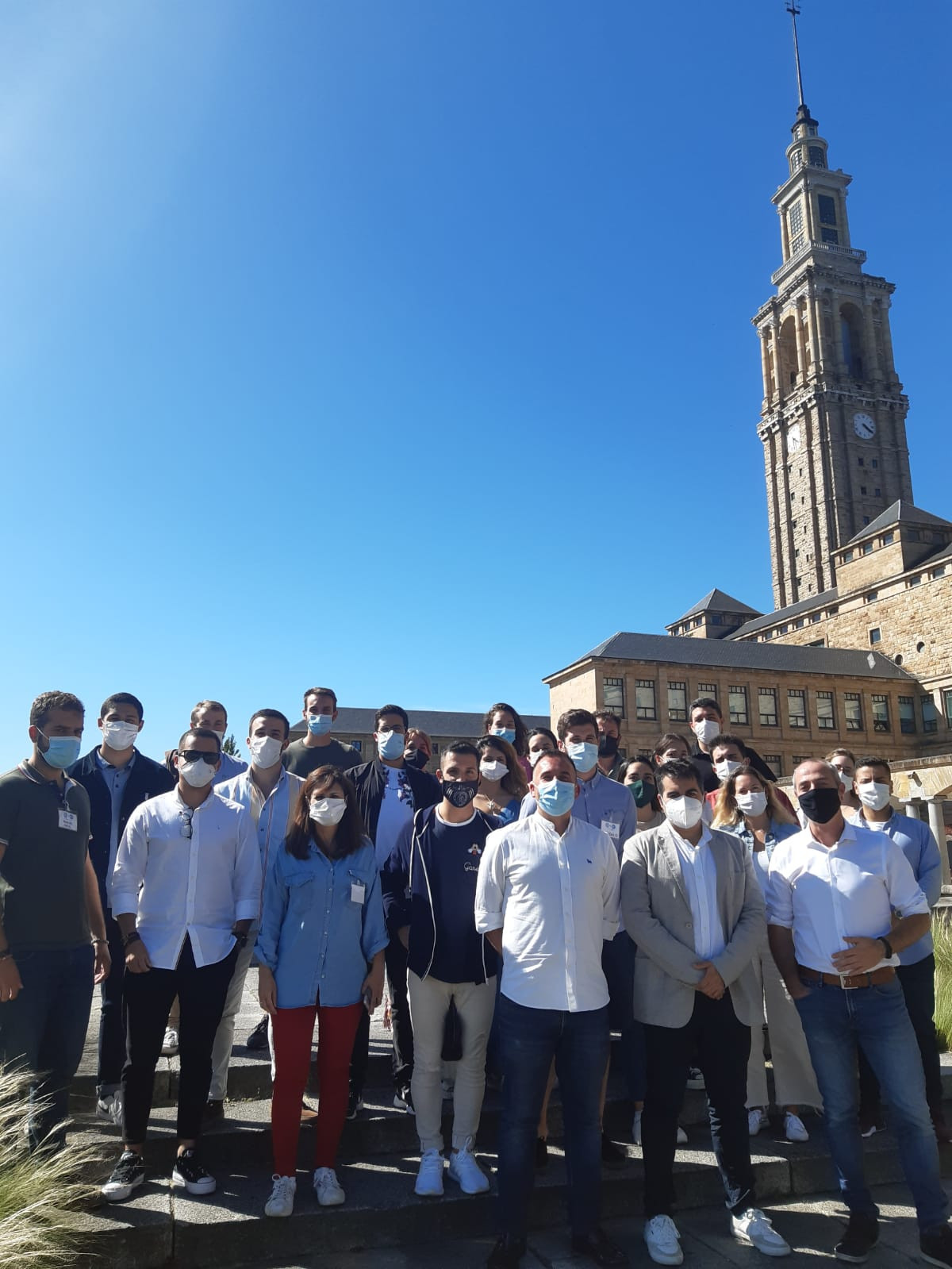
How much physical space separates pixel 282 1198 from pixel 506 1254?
105 centimetres

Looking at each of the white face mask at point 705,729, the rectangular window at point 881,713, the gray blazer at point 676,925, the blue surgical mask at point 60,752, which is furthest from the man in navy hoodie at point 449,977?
the rectangular window at point 881,713

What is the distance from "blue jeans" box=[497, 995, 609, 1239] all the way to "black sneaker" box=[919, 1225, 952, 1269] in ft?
4.99

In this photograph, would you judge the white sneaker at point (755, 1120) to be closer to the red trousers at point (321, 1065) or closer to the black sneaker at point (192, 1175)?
the red trousers at point (321, 1065)

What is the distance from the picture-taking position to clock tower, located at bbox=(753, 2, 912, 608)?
257 ft

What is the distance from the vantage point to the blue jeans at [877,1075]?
391 cm

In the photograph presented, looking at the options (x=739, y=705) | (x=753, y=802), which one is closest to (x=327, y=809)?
(x=753, y=802)

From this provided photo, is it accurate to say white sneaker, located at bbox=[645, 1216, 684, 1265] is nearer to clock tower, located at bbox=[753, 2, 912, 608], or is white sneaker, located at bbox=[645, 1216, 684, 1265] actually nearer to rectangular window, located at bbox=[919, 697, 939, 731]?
rectangular window, located at bbox=[919, 697, 939, 731]

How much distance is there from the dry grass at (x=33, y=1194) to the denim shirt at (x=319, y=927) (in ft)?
3.62

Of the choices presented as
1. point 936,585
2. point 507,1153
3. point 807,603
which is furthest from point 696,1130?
point 807,603

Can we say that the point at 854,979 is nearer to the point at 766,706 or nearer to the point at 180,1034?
the point at 180,1034

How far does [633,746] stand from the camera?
147 ft

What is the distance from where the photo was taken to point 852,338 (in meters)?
86.0

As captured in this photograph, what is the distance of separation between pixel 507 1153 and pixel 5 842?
276cm

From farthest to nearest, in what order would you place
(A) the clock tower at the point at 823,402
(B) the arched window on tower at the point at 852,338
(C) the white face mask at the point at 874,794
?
(B) the arched window on tower at the point at 852,338
(A) the clock tower at the point at 823,402
(C) the white face mask at the point at 874,794
